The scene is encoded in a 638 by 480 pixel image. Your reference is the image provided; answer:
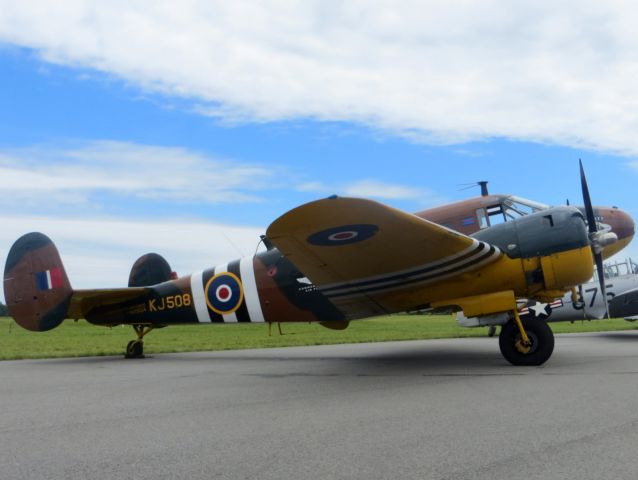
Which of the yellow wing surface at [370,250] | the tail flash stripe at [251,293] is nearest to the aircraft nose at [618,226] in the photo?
the yellow wing surface at [370,250]

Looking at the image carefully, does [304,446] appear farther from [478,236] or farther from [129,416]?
[478,236]

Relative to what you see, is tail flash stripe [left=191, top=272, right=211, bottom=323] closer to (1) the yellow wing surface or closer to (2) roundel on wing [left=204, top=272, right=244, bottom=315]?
(2) roundel on wing [left=204, top=272, right=244, bottom=315]

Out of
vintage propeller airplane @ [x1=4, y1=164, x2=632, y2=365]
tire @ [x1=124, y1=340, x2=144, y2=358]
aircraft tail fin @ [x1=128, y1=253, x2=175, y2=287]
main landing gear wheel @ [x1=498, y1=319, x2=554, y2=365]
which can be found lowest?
main landing gear wheel @ [x1=498, y1=319, x2=554, y2=365]

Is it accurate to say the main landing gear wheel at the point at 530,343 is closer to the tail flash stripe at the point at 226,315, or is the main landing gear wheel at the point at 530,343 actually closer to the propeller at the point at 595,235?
the propeller at the point at 595,235

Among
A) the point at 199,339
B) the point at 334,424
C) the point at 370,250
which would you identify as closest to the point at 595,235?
the point at 370,250

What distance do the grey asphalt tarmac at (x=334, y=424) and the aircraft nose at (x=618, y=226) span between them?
207 cm

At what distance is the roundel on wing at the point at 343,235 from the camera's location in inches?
279

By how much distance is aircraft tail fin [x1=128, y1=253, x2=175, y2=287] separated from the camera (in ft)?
45.2

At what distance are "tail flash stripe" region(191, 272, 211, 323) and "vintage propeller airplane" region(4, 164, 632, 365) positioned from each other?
0.61ft

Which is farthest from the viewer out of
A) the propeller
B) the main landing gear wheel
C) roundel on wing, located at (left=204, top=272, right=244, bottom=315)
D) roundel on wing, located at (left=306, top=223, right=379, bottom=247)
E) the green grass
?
the green grass

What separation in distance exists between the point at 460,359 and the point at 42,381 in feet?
22.6

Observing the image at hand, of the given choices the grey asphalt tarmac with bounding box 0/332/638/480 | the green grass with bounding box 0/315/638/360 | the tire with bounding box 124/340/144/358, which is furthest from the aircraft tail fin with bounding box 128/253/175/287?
the grey asphalt tarmac with bounding box 0/332/638/480

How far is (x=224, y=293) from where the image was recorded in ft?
37.9

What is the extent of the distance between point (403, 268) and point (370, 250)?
79cm
